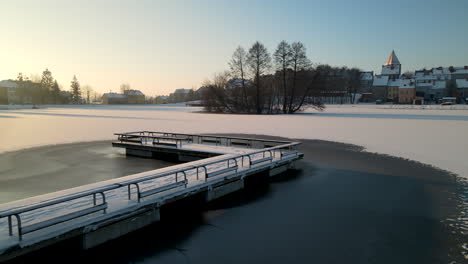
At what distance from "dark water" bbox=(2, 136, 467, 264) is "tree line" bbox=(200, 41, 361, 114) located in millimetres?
48719

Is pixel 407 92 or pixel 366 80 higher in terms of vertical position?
pixel 366 80

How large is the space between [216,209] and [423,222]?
573cm

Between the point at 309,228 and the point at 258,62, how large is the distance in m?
54.3

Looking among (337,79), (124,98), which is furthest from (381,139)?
(124,98)

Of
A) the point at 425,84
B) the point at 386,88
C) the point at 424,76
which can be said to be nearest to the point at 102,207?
the point at 386,88

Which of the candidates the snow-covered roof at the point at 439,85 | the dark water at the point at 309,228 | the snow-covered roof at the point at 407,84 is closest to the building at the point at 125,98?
the snow-covered roof at the point at 407,84

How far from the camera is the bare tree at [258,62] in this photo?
194ft

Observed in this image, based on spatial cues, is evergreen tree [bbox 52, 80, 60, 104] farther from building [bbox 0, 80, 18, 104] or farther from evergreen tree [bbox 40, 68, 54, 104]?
building [bbox 0, 80, 18, 104]

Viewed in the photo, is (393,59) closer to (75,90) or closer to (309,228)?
(75,90)

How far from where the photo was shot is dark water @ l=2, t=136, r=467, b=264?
20.9 ft

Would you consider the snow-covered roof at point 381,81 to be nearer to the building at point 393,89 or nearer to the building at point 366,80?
the building at point 393,89

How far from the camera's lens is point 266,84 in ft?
203

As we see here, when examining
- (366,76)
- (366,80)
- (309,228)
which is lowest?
(309,228)

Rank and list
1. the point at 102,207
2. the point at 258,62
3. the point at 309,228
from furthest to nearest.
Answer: the point at 258,62
the point at 309,228
the point at 102,207
